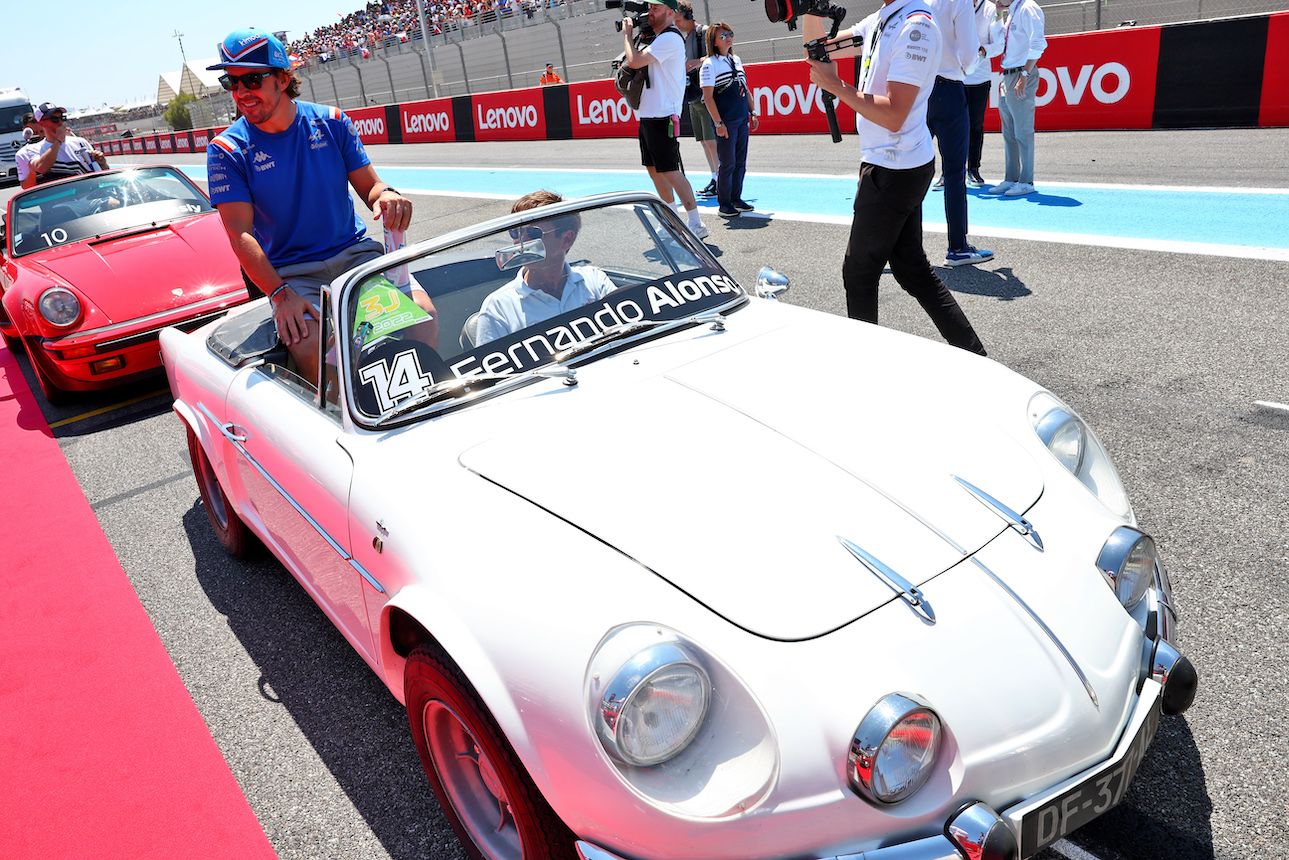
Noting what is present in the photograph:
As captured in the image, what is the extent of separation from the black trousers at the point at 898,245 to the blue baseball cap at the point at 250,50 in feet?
8.34

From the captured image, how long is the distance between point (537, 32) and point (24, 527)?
27231 mm

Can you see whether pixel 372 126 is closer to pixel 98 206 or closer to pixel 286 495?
pixel 98 206

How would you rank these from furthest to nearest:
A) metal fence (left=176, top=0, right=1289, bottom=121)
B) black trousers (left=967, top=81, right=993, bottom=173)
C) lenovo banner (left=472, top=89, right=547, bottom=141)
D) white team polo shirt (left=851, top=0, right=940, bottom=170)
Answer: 1. lenovo banner (left=472, top=89, right=547, bottom=141)
2. metal fence (left=176, top=0, right=1289, bottom=121)
3. black trousers (left=967, top=81, right=993, bottom=173)
4. white team polo shirt (left=851, top=0, right=940, bottom=170)

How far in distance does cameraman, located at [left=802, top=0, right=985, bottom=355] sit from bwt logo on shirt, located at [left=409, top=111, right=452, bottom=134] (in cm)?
1939

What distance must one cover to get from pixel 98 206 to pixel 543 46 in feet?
78.9

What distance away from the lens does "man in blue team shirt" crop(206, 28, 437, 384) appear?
351cm

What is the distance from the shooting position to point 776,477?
2016mm

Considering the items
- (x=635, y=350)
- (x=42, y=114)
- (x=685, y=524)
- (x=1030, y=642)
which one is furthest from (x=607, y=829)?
(x=42, y=114)

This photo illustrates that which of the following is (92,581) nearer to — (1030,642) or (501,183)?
(1030,642)

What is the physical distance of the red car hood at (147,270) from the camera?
19.6 feet

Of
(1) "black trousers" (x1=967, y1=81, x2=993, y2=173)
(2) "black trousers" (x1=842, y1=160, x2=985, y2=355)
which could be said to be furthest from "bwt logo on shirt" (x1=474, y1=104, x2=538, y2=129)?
(2) "black trousers" (x1=842, y1=160, x2=985, y2=355)

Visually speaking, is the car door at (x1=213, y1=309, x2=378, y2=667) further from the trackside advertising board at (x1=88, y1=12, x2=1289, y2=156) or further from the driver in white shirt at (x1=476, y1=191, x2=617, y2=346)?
the trackside advertising board at (x1=88, y1=12, x2=1289, y2=156)

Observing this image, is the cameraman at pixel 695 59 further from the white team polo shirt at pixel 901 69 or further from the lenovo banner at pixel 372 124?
the lenovo banner at pixel 372 124

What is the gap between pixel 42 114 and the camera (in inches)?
321
